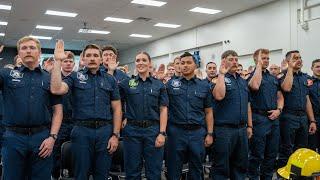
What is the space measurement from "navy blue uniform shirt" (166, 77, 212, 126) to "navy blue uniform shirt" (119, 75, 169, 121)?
15 cm

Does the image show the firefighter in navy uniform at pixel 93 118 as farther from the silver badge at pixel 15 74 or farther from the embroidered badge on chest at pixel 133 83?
the silver badge at pixel 15 74

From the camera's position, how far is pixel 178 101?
12.4 ft

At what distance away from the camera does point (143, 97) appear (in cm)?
361

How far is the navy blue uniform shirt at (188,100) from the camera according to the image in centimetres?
371

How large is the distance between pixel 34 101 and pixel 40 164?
20.1 inches

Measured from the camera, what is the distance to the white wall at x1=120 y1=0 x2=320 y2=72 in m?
8.36

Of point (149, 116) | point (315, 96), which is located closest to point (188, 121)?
point (149, 116)

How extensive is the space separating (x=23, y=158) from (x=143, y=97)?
52.8 inches

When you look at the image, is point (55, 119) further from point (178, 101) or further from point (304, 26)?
point (304, 26)

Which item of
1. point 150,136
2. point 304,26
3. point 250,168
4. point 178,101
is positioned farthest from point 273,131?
point 304,26

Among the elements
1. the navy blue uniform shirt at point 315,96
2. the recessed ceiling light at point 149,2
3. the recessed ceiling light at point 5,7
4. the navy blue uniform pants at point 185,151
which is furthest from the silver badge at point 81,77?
the recessed ceiling light at point 5,7

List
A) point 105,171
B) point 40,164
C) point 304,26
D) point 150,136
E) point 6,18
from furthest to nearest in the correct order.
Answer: point 6,18 < point 304,26 < point 150,136 < point 105,171 < point 40,164

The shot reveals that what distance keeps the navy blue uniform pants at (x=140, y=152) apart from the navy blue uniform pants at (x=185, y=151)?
0.22m

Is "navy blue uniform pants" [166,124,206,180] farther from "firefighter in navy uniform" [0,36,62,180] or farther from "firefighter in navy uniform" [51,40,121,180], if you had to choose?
"firefighter in navy uniform" [0,36,62,180]
